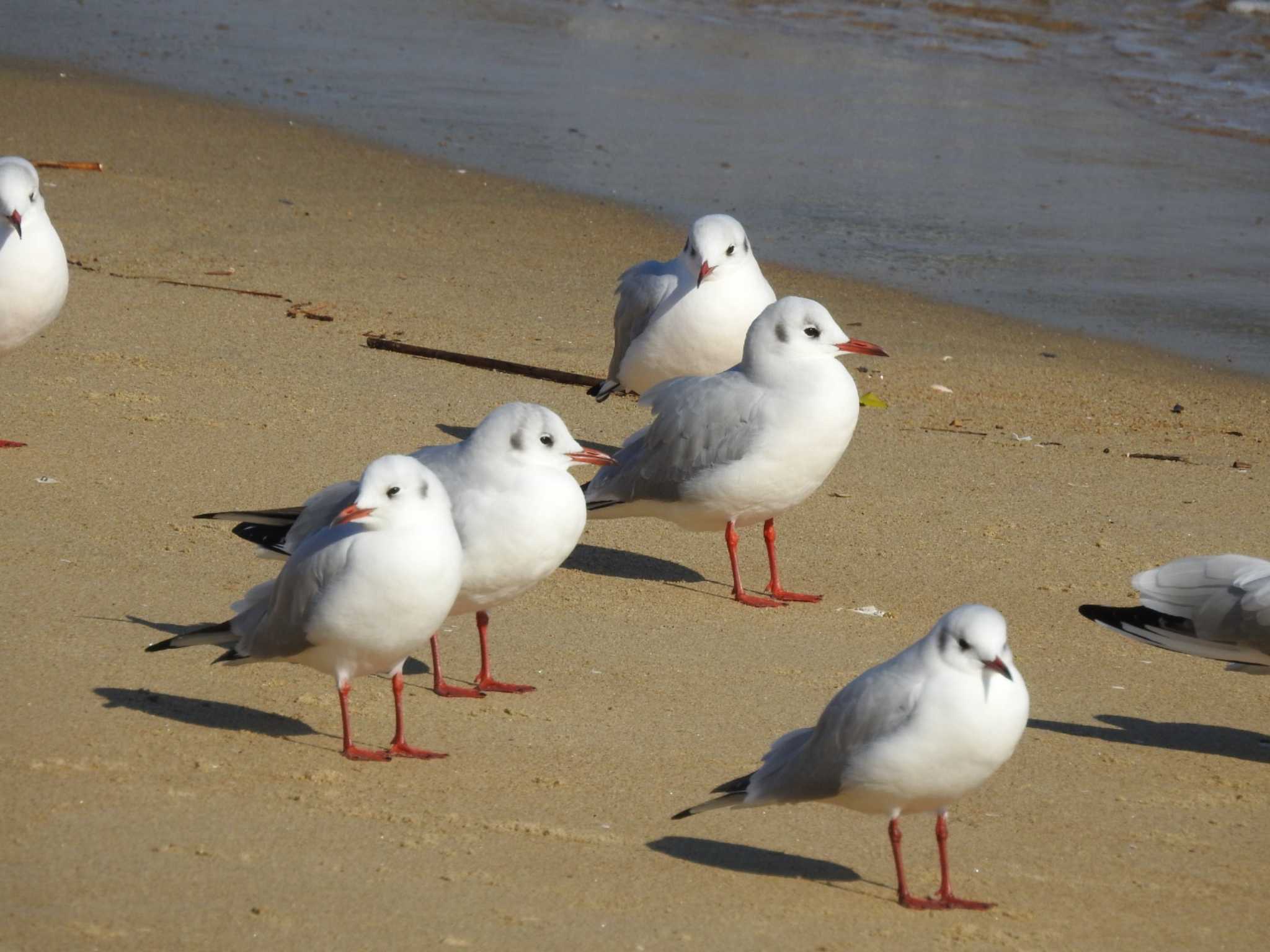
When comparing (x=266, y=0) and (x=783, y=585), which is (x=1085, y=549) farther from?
(x=266, y=0)

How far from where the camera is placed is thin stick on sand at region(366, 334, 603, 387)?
26.7 ft

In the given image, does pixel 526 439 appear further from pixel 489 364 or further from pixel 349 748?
pixel 489 364

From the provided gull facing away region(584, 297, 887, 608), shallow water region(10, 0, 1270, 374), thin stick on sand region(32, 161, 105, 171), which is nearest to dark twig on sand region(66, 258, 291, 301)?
thin stick on sand region(32, 161, 105, 171)

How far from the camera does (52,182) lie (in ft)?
35.3

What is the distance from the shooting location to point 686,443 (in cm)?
621

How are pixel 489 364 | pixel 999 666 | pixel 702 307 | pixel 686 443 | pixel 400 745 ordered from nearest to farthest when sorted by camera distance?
1. pixel 999 666
2. pixel 400 745
3. pixel 686 443
4. pixel 702 307
5. pixel 489 364

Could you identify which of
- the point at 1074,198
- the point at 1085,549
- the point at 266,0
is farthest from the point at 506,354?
the point at 266,0

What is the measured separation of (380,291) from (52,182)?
9.04 feet

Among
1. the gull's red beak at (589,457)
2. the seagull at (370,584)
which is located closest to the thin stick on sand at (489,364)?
the gull's red beak at (589,457)

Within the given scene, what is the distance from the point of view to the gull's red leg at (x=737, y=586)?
6.01 meters

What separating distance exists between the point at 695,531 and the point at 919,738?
2853 millimetres

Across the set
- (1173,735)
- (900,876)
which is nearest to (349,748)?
(900,876)

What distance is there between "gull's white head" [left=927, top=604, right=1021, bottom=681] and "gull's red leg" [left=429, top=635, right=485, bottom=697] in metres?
1.61

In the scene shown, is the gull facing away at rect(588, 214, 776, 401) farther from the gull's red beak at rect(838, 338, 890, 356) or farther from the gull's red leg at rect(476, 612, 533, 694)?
the gull's red leg at rect(476, 612, 533, 694)
